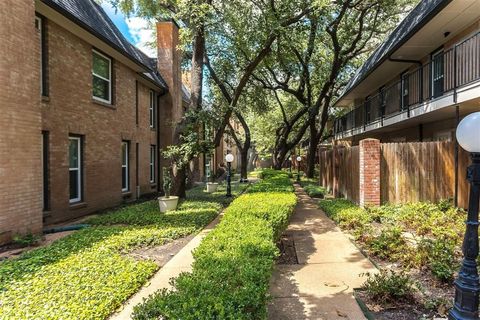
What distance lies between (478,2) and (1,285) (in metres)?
11.1

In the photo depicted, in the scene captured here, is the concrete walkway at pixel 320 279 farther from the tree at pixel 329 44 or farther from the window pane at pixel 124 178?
the window pane at pixel 124 178

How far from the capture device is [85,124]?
9922 millimetres

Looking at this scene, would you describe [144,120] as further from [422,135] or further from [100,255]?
[422,135]

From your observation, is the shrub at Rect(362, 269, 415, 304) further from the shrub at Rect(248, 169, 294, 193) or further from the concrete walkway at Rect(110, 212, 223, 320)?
the shrub at Rect(248, 169, 294, 193)

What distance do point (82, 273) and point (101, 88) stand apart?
328 inches

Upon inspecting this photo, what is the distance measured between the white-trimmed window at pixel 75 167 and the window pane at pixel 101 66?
8.76 feet

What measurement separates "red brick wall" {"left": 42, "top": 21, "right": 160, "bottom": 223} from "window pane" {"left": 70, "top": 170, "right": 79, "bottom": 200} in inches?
10.1

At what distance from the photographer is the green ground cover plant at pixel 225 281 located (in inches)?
92.8

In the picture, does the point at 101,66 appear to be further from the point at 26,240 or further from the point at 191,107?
the point at 26,240

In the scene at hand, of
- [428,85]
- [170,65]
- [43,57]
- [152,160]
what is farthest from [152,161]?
[428,85]

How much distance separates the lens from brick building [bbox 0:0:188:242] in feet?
20.7

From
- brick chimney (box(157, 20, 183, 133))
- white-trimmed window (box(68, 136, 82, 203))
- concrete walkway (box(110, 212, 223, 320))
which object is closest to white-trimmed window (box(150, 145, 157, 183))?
brick chimney (box(157, 20, 183, 133))

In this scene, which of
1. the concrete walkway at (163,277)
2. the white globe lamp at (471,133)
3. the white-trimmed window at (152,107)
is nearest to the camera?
the white globe lamp at (471,133)

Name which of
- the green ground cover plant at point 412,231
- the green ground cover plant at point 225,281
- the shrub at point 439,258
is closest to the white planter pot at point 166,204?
the green ground cover plant at point 412,231
